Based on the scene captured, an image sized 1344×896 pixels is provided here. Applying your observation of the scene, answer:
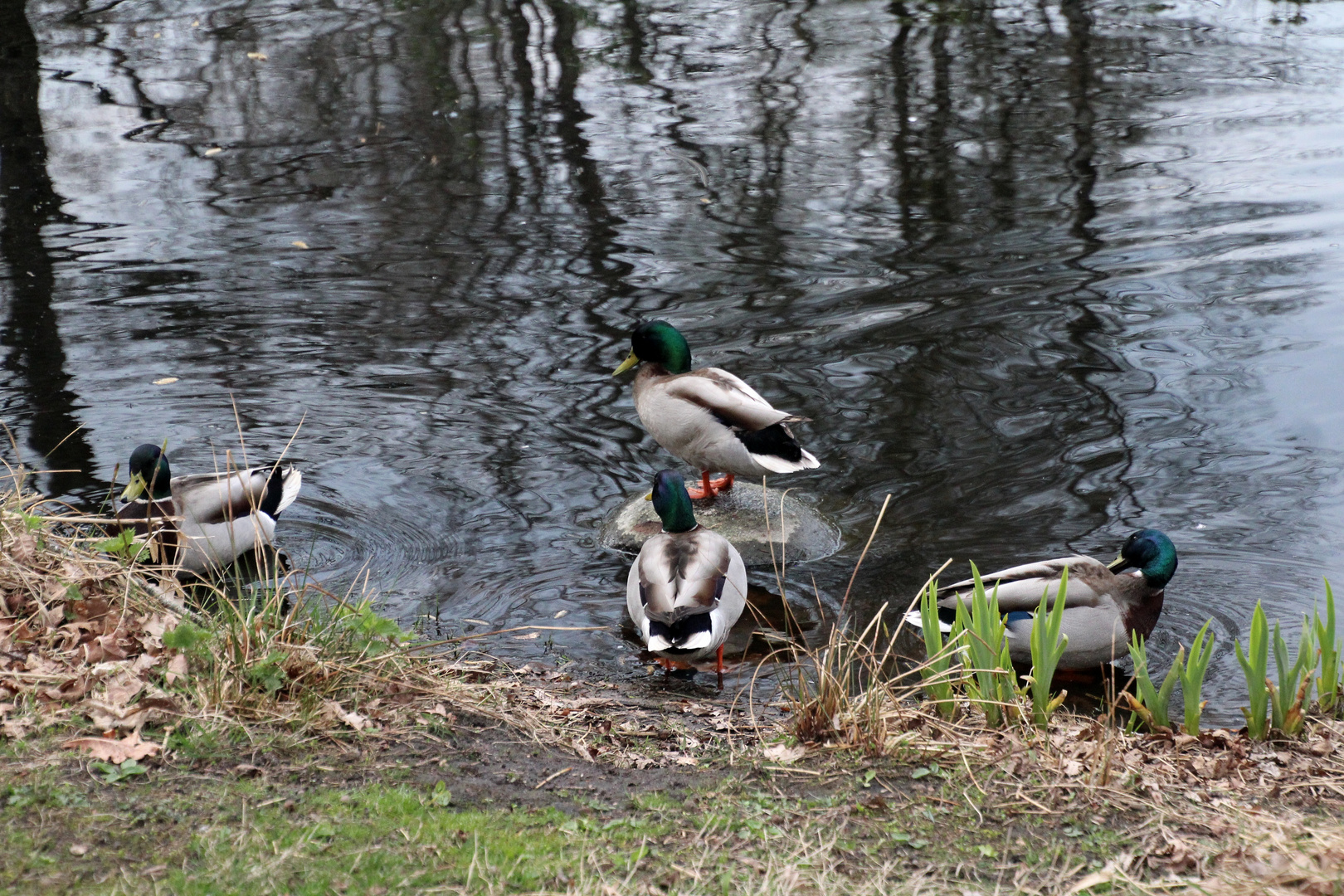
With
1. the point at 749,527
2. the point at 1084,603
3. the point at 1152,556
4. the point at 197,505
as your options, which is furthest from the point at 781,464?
the point at 197,505

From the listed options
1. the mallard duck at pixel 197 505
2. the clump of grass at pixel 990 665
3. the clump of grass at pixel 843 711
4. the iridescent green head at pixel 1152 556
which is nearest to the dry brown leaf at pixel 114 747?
the clump of grass at pixel 843 711

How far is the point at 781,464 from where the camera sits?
6355 mm

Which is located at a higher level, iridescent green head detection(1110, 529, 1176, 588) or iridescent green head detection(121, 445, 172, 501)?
iridescent green head detection(121, 445, 172, 501)

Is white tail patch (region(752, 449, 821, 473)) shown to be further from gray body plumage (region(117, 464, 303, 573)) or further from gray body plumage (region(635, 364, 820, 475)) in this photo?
gray body plumage (region(117, 464, 303, 573))

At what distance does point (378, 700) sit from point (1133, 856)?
2104mm

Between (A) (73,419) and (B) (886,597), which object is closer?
(B) (886,597)

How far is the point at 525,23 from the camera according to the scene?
1592 centimetres

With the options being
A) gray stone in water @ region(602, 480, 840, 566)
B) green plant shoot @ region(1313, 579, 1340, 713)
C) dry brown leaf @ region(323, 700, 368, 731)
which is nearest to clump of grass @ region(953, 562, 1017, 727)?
green plant shoot @ region(1313, 579, 1340, 713)

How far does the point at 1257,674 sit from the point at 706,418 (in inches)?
125

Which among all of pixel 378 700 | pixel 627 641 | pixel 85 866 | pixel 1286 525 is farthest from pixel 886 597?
pixel 85 866

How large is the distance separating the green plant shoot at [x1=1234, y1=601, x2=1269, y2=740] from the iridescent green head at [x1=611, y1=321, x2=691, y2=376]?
11.7 feet

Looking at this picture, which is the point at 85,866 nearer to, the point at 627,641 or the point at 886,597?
the point at 627,641

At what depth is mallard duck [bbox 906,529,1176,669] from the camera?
5.09 metres

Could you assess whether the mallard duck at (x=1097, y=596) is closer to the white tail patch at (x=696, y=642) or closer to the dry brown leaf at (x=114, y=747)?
the white tail patch at (x=696, y=642)
